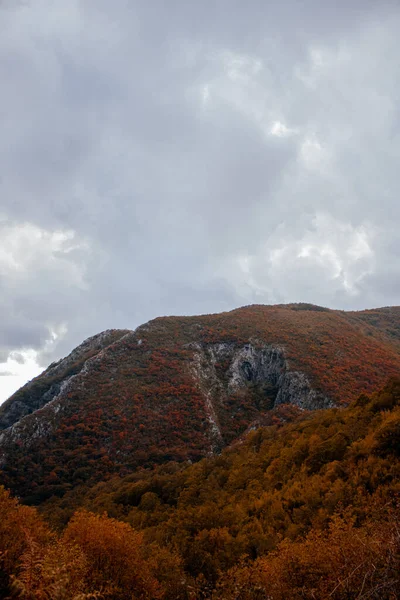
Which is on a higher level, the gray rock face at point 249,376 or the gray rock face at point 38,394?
the gray rock face at point 38,394

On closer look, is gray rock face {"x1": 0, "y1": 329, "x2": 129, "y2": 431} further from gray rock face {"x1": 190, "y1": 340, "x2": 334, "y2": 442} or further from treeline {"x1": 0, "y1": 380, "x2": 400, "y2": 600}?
treeline {"x1": 0, "y1": 380, "x2": 400, "y2": 600}

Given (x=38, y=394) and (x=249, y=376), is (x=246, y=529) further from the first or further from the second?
(x=38, y=394)

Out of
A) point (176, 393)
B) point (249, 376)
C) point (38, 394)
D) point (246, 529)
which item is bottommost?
point (246, 529)

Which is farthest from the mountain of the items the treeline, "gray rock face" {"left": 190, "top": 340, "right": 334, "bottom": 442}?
the treeline

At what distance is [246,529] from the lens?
1938 centimetres

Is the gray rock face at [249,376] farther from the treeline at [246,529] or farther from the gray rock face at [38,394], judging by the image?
the gray rock face at [38,394]

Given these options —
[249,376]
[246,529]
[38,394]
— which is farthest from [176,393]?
[38,394]

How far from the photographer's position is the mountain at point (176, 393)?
46.8 m

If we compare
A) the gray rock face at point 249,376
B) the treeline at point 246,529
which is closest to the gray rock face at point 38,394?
the gray rock face at point 249,376

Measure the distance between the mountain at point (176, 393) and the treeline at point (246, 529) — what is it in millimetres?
10109

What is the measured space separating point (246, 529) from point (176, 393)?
4240cm

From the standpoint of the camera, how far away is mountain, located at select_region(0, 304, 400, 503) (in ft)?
153

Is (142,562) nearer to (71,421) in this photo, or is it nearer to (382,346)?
(71,421)

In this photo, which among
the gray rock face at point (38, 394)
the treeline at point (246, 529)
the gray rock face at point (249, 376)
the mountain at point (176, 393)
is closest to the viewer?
the treeline at point (246, 529)
